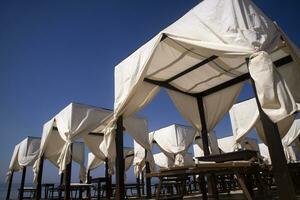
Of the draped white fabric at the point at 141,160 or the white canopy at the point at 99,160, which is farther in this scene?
the white canopy at the point at 99,160

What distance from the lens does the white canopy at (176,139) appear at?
9855mm

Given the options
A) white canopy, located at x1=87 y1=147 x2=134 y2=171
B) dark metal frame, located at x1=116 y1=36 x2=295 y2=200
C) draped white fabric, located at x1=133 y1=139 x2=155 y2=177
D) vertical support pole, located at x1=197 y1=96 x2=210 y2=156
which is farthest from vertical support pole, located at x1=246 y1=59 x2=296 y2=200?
white canopy, located at x1=87 y1=147 x2=134 y2=171

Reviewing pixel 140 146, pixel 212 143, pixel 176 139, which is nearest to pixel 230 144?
pixel 212 143

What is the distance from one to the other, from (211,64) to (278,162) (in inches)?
109

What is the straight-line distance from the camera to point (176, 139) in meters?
10.0

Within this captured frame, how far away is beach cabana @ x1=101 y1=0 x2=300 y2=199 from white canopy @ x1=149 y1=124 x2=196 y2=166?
4.13 m

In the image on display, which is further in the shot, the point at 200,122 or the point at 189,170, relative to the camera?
the point at 200,122

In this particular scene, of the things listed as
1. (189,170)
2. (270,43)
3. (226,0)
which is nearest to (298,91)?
(270,43)

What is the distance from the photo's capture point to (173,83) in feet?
18.2

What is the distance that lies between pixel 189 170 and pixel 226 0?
2.66 metres

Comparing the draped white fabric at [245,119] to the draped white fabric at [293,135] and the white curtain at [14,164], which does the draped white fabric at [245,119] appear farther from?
the white curtain at [14,164]

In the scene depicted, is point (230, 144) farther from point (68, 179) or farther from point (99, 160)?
point (68, 179)

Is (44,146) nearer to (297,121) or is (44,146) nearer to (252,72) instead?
(252,72)

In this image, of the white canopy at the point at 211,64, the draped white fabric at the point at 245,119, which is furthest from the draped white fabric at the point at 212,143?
the white canopy at the point at 211,64
